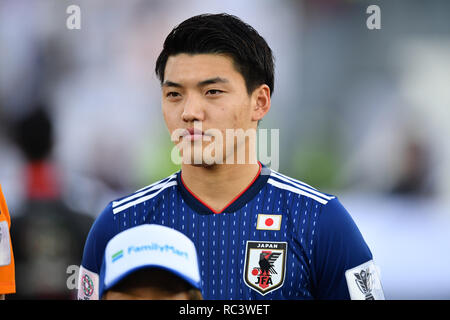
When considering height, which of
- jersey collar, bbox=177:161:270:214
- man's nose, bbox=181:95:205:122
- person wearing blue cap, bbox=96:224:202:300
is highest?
man's nose, bbox=181:95:205:122

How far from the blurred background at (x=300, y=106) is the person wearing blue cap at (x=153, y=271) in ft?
13.2

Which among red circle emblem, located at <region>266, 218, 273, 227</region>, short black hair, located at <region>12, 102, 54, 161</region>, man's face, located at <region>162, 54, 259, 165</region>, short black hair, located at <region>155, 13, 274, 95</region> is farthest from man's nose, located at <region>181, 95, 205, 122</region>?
short black hair, located at <region>12, 102, 54, 161</region>

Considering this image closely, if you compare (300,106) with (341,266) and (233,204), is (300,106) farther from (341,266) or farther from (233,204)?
(341,266)

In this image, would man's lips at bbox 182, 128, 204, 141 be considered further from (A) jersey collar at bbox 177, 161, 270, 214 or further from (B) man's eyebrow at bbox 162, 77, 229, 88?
(A) jersey collar at bbox 177, 161, 270, 214

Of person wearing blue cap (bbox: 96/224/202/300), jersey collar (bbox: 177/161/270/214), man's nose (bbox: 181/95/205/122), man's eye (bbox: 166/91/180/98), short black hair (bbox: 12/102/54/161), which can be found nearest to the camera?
person wearing blue cap (bbox: 96/224/202/300)

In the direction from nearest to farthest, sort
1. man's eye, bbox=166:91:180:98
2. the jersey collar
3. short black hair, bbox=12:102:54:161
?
man's eye, bbox=166:91:180:98 → the jersey collar → short black hair, bbox=12:102:54:161

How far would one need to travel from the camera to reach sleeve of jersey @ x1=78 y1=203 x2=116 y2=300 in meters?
2.52

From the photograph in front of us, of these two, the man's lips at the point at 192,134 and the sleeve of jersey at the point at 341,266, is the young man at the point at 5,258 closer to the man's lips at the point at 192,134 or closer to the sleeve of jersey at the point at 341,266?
the man's lips at the point at 192,134

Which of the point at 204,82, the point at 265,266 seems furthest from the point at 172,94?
the point at 265,266

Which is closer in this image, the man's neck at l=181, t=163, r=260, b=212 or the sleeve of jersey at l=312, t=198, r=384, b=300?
the sleeve of jersey at l=312, t=198, r=384, b=300

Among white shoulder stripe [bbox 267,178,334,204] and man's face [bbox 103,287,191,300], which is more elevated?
white shoulder stripe [bbox 267,178,334,204]

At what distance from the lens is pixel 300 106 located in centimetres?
627

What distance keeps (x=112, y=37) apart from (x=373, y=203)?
2984 millimetres
